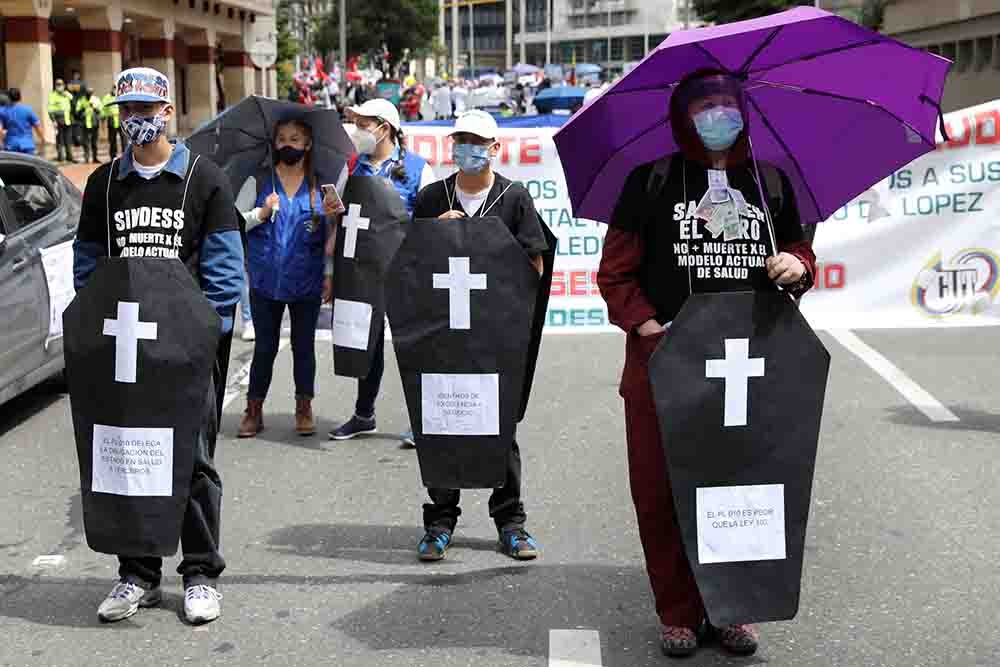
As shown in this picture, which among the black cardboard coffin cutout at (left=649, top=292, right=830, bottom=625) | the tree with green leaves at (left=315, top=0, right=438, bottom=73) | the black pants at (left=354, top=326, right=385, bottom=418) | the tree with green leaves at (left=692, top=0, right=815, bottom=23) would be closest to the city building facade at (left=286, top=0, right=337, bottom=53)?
the tree with green leaves at (left=315, top=0, right=438, bottom=73)

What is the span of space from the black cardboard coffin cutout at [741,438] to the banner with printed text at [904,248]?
7.23m

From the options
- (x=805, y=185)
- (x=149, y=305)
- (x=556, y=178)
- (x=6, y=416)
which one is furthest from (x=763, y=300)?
(x=556, y=178)

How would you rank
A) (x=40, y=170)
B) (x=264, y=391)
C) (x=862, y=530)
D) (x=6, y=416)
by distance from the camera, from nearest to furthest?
(x=862, y=530), (x=264, y=391), (x=6, y=416), (x=40, y=170)

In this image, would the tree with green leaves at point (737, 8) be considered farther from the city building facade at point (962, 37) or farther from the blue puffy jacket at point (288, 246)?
the blue puffy jacket at point (288, 246)

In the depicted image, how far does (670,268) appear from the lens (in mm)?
4914

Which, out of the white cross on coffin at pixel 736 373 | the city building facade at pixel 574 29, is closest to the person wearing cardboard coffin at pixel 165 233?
the white cross on coffin at pixel 736 373

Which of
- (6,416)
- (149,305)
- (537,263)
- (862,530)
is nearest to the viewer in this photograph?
(149,305)

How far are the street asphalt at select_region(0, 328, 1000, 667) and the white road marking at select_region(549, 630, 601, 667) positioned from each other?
23mm

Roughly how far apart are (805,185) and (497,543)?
6.92ft

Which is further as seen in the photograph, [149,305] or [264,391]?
[264,391]

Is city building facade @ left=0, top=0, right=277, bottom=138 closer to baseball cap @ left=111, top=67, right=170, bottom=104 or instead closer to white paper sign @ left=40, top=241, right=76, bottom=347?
white paper sign @ left=40, top=241, right=76, bottom=347

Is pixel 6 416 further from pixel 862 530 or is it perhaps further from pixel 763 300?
pixel 763 300

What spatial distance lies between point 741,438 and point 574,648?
96 centimetres

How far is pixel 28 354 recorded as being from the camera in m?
8.95
